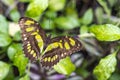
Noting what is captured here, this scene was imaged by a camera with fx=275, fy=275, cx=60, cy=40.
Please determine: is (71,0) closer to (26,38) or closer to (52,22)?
(52,22)

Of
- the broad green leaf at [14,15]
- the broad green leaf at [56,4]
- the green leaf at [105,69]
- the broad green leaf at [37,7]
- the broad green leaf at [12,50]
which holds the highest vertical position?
the broad green leaf at [37,7]

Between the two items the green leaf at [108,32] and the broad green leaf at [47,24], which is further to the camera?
the broad green leaf at [47,24]

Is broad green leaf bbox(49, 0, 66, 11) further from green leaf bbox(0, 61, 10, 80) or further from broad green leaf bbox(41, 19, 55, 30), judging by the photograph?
green leaf bbox(0, 61, 10, 80)

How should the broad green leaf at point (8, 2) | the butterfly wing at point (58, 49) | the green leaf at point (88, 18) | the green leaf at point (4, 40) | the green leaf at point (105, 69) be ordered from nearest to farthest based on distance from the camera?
the butterfly wing at point (58, 49)
the green leaf at point (105, 69)
the green leaf at point (4, 40)
the green leaf at point (88, 18)
the broad green leaf at point (8, 2)

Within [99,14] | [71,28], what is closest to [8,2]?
Answer: [71,28]

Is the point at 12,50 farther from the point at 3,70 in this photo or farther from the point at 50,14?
the point at 50,14

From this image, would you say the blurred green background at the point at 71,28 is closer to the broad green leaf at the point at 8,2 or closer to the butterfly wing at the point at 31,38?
the broad green leaf at the point at 8,2

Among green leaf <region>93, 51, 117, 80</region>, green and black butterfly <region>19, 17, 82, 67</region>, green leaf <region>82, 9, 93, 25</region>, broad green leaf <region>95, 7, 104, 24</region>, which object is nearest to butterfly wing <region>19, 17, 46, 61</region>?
green and black butterfly <region>19, 17, 82, 67</region>

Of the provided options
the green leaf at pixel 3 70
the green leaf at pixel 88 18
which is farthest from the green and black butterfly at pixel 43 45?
the green leaf at pixel 88 18
